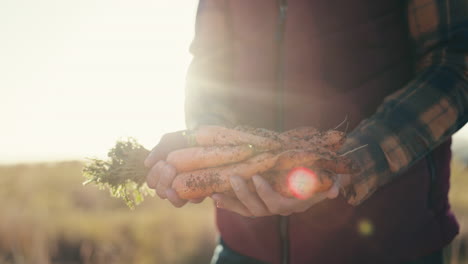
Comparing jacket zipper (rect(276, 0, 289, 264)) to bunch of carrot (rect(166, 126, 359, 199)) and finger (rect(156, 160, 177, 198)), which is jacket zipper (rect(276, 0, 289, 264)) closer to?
bunch of carrot (rect(166, 126, 359, 199))

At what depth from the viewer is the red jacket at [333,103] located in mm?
1424

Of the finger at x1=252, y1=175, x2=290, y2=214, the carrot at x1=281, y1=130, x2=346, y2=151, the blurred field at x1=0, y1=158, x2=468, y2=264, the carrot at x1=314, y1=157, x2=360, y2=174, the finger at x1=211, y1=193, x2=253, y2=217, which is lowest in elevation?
the blurred field at x1=0, y1=158, x2=468, y2=264

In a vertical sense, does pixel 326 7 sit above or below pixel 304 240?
above

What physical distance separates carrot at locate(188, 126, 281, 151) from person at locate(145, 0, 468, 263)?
159mm

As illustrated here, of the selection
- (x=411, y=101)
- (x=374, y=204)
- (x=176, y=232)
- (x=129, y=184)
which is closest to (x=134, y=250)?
(x=176, y=232)

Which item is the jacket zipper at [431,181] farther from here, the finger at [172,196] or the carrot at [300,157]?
the finger at [172,196]

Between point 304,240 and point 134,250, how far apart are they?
436 centimetres

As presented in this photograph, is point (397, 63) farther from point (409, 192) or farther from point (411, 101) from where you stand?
point (409, 192)

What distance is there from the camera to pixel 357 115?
1529 mm

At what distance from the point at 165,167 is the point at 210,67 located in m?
0.77

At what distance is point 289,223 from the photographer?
1.56 metres

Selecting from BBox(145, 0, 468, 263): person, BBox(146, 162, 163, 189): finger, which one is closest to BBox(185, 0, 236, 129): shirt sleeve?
BBox(145, 0, 468, 263): person

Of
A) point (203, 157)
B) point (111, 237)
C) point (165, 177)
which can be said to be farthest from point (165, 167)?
point (111, 237)

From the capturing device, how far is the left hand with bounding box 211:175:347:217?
4.10 feet
